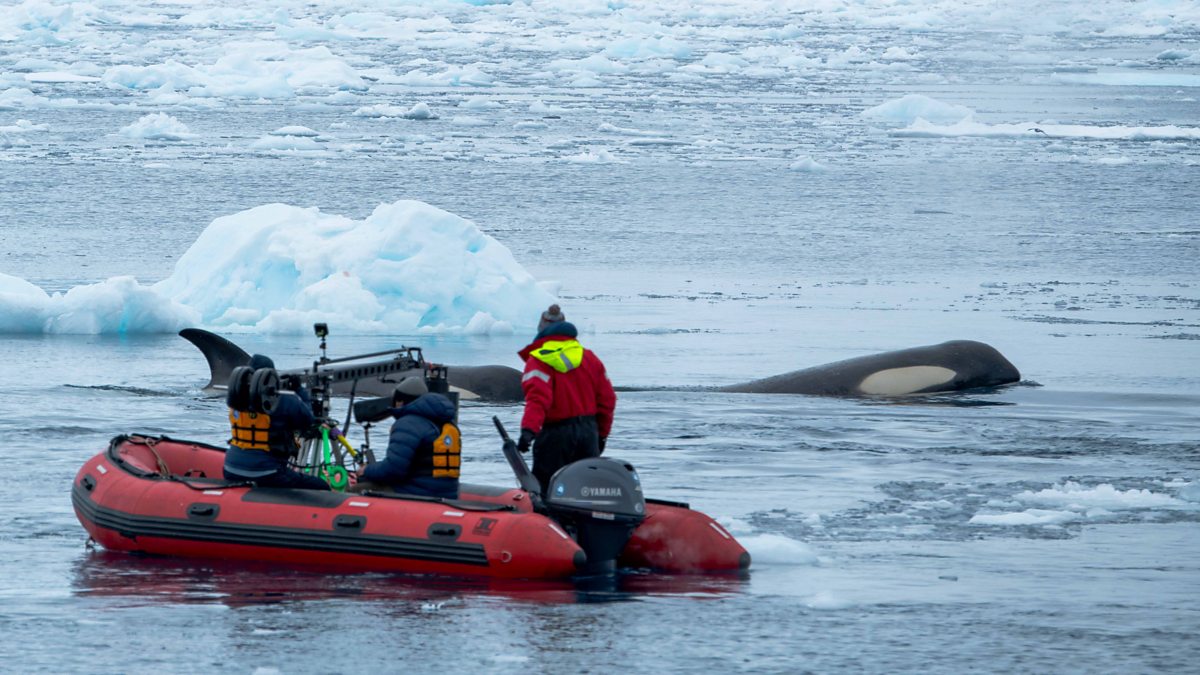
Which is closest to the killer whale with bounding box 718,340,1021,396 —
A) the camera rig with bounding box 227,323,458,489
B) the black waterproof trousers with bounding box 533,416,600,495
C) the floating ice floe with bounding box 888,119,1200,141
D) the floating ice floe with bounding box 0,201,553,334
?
the floating ice floe with bounding box 0,201,553,334

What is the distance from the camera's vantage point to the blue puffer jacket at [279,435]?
10.7 m

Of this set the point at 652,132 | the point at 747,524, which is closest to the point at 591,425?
the point at 747,524

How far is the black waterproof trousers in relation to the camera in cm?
1102

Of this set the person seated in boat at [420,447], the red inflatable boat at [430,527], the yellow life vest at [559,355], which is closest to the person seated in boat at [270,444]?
the red inflatable boat at [430,527]

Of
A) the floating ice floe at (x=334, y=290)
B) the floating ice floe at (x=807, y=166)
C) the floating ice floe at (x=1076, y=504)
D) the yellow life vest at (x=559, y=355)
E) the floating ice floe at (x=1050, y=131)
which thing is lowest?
the floating ice floe at (x=1076, y=504)

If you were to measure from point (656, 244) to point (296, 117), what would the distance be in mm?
25541

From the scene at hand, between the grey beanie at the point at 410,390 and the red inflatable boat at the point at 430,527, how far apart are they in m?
0.57

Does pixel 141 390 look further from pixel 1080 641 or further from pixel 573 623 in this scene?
pixel 1080 641

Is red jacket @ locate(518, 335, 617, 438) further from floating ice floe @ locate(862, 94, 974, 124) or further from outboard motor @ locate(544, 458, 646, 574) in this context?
floating ice floe @ locate(862, 94, 974, 124)

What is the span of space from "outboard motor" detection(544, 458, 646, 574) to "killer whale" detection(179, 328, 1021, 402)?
6821 millimetres

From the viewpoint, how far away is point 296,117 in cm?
5297

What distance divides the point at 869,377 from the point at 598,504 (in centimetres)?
839

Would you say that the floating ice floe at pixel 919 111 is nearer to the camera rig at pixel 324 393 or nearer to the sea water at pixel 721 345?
the sea water at pixel 721 345

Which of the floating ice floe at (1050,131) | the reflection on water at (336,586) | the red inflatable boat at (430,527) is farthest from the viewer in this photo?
A: the floating ice floe at (1050,131)
